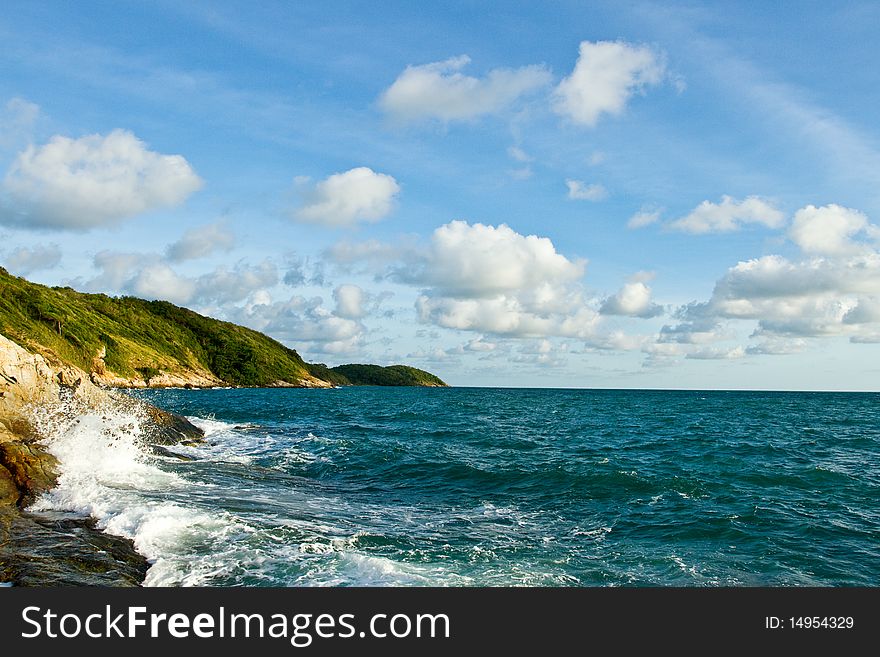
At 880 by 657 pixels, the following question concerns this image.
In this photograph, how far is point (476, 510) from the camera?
71.9 ft

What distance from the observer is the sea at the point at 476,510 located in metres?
14.3

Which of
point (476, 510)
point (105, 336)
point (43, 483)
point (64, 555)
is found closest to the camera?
point (64, 555)

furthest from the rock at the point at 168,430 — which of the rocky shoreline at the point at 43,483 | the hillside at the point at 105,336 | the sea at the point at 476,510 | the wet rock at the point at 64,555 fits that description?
the wet rock at the point at 64,555

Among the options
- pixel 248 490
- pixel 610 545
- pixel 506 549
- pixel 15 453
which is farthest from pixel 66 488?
pixel 610 545

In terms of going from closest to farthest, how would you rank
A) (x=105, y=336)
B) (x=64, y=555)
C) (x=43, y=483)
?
(x=64, y=555) < (x=43, y=483) < (x=105, y=336)

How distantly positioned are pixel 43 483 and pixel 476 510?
16.1 metres

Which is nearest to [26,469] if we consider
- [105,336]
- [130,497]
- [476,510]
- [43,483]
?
[43,483]

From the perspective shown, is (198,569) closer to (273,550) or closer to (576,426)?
(273,550)

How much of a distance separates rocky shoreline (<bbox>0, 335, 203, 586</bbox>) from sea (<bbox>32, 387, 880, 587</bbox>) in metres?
0.65

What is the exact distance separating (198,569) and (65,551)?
3.28 meters

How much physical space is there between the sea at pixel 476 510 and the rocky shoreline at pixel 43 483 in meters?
0.65

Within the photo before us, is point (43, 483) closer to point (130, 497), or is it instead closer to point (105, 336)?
point (130, 497)

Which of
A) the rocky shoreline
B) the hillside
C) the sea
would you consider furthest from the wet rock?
the hillside

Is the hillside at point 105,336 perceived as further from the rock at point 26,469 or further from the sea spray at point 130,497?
the rock at point 26,469
